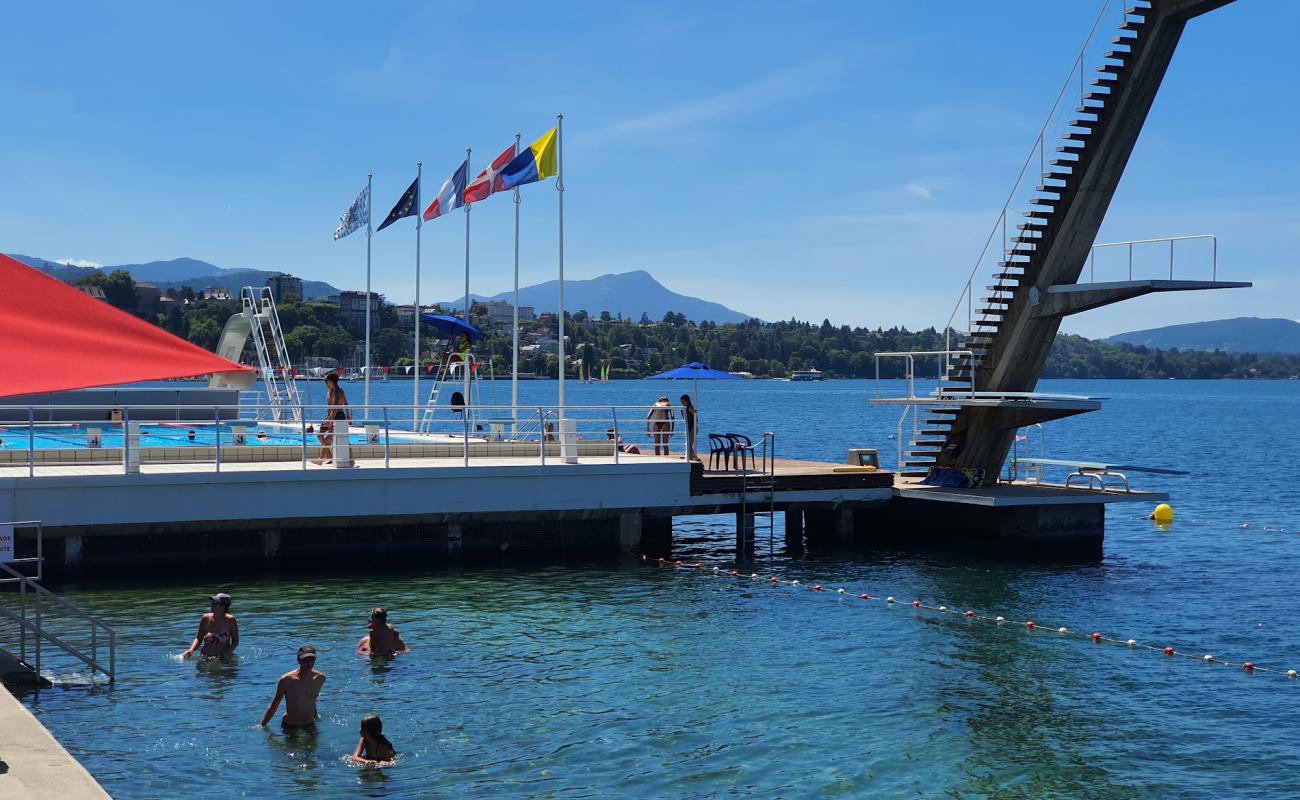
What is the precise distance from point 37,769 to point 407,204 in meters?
30.3

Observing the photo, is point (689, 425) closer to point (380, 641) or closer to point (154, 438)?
point (380, 641)

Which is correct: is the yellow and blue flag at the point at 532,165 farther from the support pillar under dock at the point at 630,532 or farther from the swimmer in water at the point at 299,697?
the swimmer in water at the point at 299,697

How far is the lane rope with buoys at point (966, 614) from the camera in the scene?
2020cm

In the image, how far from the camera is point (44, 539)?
23078 mm

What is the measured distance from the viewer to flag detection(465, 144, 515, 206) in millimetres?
32688

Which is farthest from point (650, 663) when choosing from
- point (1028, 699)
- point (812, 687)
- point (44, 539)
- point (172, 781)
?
point (44, 539)

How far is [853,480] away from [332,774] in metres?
17.5

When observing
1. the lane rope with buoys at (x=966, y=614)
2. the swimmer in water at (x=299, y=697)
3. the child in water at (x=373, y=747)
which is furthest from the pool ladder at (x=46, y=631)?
the lane rope with buoys at (x=966, y=614)

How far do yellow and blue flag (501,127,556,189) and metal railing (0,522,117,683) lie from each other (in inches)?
610

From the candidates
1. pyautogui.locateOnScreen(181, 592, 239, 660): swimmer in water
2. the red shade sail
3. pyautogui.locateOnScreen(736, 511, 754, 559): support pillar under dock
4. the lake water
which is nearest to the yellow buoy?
the lake water

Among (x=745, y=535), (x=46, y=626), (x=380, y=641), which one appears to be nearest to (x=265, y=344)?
(x=745, y=535)

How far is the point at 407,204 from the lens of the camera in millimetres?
39156

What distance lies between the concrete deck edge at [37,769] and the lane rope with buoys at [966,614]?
51.8 feet

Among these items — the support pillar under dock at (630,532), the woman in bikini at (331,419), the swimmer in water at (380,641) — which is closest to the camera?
the swimmer in water at (380,641)
